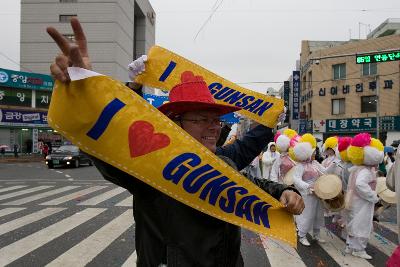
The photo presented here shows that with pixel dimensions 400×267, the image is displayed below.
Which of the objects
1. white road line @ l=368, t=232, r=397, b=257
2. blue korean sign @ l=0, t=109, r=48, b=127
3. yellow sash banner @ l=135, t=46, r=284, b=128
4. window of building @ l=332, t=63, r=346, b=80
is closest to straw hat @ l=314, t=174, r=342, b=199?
white road line @ l=368, t=232, r=397, b=257

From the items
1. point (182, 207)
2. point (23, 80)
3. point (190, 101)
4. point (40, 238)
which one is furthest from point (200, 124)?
point (23, 80)

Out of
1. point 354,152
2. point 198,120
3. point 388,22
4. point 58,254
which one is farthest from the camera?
point 388,22

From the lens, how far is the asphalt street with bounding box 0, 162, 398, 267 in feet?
18.0

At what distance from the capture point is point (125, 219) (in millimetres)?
8203

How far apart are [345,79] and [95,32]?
104ft

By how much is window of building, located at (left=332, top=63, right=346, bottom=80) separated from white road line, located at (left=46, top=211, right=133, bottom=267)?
32.4 meters

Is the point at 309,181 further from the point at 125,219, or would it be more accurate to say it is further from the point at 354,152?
the point at 125,219

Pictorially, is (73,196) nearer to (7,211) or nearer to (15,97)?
(7,211)

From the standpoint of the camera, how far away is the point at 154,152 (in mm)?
1684

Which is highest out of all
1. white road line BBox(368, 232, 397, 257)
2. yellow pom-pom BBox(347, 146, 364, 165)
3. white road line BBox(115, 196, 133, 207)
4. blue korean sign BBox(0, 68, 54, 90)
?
blue korean sign BBox(0, 68, 54, 90)

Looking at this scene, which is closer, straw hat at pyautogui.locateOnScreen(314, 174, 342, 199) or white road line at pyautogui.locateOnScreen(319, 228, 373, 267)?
white road line at pyautogui.locateOnScreen(319, 228, 373, 267)

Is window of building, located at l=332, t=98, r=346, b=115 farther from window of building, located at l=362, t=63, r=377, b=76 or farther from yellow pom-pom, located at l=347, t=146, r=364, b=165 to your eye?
yellow pom-pom, located at l=347, t=146, r=364, b=165

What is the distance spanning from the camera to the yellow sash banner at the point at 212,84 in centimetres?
346

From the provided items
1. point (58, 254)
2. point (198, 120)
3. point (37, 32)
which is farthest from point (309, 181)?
point (37, 32)
